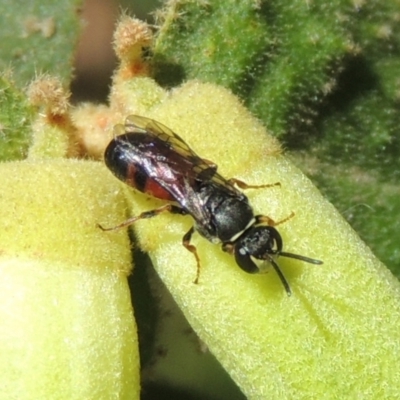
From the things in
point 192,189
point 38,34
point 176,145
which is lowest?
point 38,34

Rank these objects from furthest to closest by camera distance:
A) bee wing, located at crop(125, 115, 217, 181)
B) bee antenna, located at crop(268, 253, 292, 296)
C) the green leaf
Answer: the green leaf, bee wing, located at crop(125, 115, 217, 181), bee antenna, located at crop(268, 253, 292, 296)

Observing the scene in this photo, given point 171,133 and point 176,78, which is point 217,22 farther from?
point 171,133

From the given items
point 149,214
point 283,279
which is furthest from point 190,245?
point 283,279

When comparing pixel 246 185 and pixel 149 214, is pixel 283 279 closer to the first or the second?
pixel 246 185

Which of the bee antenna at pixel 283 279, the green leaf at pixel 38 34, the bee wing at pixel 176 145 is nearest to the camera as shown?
the bee antenna at pixel 283 279

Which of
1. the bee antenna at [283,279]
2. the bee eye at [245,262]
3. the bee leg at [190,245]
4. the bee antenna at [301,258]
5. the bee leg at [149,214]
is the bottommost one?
the bee leg at [149,214]

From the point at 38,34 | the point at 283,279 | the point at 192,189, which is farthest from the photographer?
the point at 38,34

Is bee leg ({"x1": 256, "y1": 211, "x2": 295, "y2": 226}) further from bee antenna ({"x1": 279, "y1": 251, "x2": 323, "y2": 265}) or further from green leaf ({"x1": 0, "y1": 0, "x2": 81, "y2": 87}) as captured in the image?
green leaf ({"x1": 0, "y1": 0, "x2": 81, "y2": 87})

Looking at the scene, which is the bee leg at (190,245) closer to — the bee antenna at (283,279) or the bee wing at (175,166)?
the bee wing at (175,166)

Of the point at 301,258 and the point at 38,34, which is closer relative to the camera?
the point at 301,258

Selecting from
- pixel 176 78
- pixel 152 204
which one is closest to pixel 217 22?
pixel 176 78

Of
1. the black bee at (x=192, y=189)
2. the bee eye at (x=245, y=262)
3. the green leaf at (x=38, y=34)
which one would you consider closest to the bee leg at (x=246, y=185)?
the black bee at (x=192, y=189)

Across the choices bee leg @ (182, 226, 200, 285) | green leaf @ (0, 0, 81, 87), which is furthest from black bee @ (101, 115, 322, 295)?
green leaf @ (0, 0, 81, 87)

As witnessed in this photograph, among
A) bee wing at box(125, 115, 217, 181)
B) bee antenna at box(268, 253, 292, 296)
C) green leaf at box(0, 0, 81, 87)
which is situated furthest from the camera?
green leaf at box(0, 0, 81, 87)
